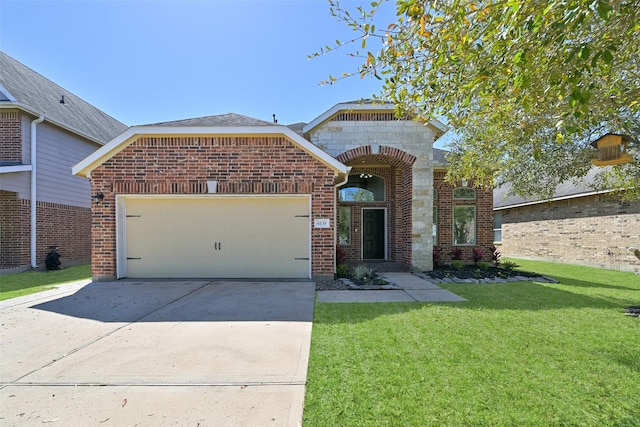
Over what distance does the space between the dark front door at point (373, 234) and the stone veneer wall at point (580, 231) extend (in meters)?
7.86

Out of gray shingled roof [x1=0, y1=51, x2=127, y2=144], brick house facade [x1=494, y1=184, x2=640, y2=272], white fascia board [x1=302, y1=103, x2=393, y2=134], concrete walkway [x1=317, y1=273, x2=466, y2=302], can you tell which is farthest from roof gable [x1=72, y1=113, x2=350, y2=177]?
brick house facade [x1=494, y1=184, x2=640, y2=272]

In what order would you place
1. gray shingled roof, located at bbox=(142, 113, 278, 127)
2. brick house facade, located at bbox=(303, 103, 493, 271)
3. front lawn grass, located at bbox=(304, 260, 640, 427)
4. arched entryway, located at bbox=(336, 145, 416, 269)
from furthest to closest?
arched entryway, located at bbox=(336, 145, 416, 269) → brick house facade, located at bbox=(303, 103, 493, 271) → gray shingled roof, located at bbox=(142, 113, 278, 127) → front lawn grass, located at bbox=(304, 260, 640, 427)

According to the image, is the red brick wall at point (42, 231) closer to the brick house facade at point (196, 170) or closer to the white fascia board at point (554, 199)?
the brick house facade at point (196, 170)

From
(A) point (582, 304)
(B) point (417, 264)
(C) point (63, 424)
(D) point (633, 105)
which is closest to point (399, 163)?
(B) point (417, 264)

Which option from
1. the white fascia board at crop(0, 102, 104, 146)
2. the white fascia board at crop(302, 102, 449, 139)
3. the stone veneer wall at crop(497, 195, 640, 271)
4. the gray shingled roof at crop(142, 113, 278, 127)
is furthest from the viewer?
the stone veneer wall at crop(497, 195, 640, 271)

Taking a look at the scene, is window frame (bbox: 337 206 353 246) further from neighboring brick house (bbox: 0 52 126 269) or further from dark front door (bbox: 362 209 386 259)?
neighboring brick house (bbox: 0 52 126 269)

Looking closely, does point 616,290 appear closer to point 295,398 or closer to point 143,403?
point 295,398

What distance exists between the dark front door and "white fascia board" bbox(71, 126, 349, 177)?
4.50m

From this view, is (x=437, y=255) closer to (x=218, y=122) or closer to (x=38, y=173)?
(x=218, y=122)

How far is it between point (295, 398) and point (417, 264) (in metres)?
7.72

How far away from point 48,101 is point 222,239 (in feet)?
35.9

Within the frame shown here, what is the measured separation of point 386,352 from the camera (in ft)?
11.7

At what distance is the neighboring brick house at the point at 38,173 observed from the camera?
10.4m

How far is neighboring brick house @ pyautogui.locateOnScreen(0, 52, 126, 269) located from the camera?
34.1 ft
